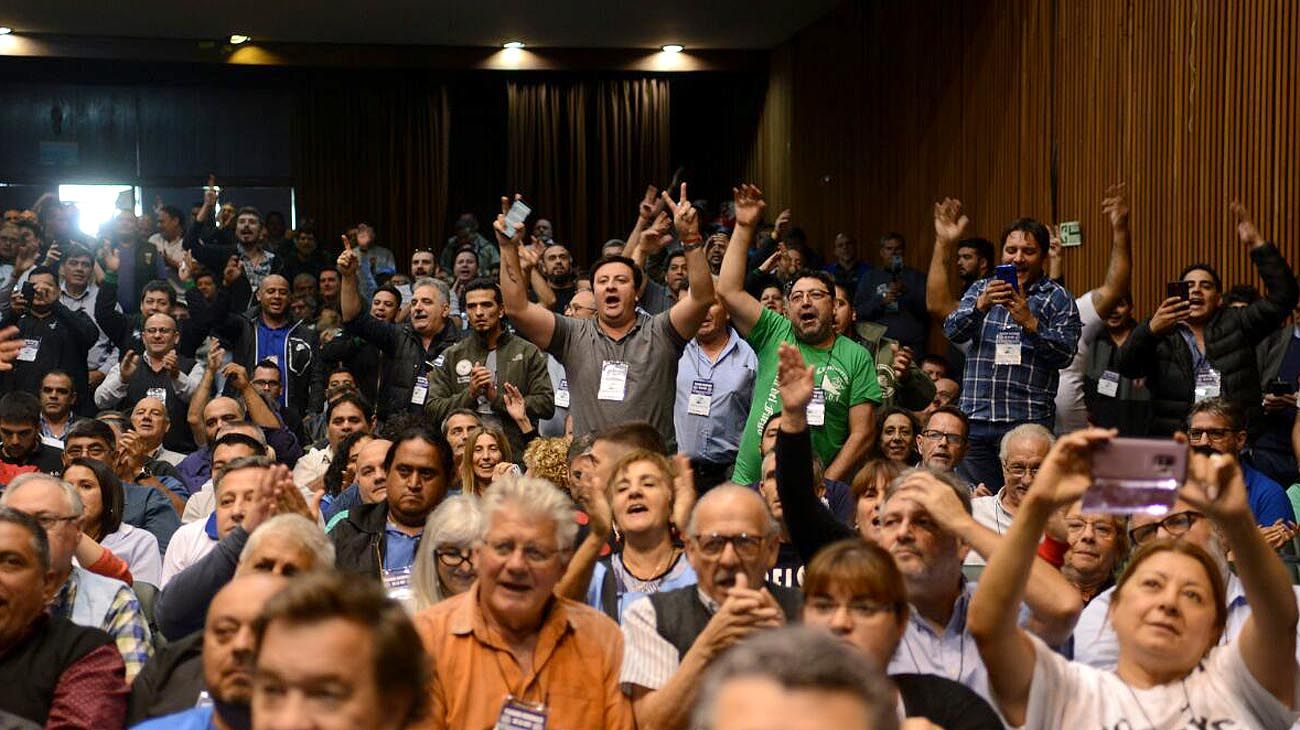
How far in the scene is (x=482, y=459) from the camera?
213 inches

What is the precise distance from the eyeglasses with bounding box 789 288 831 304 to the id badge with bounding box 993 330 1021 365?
83 cm

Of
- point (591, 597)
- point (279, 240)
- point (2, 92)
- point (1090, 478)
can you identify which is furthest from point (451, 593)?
point (2, 92)

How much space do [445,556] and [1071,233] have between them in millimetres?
5907

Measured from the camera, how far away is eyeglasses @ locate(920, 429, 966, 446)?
234 inches

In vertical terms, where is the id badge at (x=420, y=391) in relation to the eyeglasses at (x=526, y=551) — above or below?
above

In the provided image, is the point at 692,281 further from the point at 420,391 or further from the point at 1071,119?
the point at 1071,119

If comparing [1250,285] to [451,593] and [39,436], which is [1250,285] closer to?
[451,593]

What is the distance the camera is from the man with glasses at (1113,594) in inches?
135

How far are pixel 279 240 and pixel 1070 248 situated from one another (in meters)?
7.16

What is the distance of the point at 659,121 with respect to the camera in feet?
51.4

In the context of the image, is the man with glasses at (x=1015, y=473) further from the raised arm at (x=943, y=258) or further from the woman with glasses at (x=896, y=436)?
the raised arm at (x=943, y=258)

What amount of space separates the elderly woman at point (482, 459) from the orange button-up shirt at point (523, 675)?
2.18 metres

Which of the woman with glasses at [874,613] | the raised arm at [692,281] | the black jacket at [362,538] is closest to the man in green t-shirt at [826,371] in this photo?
the raised arm at [692,281]


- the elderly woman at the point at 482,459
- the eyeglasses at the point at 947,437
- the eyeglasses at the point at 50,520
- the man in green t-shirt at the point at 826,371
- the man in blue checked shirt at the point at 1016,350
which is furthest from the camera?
the man in blue checked shirt at the point at 1016,350
